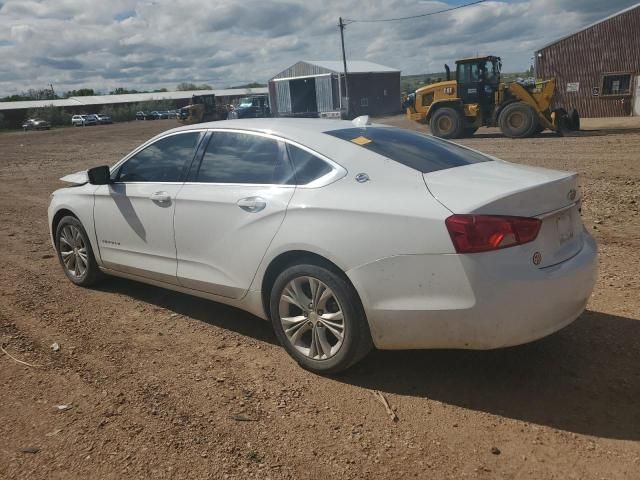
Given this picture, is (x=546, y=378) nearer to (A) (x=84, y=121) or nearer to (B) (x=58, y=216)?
(B) (x=58, y=216)

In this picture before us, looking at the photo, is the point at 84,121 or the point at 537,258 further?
the point at 84,121

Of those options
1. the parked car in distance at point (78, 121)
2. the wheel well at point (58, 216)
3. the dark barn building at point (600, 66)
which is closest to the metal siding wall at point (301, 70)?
the dark barn building at point (600, 66)

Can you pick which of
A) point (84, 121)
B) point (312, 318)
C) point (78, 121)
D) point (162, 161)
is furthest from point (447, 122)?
point (78, 121)

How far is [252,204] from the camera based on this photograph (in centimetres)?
357

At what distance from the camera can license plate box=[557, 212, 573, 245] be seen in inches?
120

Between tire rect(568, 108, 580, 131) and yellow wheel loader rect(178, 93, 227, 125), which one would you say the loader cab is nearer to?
tire rect(568, 108, 580, 131)

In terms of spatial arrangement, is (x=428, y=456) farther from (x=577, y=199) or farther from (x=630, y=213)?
(x=630, y=213)

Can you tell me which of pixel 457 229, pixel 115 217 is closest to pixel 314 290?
pixel 457 229

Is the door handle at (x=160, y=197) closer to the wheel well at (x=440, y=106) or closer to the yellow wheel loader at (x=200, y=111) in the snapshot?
the wheel well at (x=440, y=106)

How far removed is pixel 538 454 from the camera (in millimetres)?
2586

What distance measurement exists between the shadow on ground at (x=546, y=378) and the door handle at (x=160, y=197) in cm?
190

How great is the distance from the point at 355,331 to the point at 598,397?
1.38 m

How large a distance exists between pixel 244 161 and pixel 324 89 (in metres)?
42.9

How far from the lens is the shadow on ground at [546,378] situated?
2.87 metres
